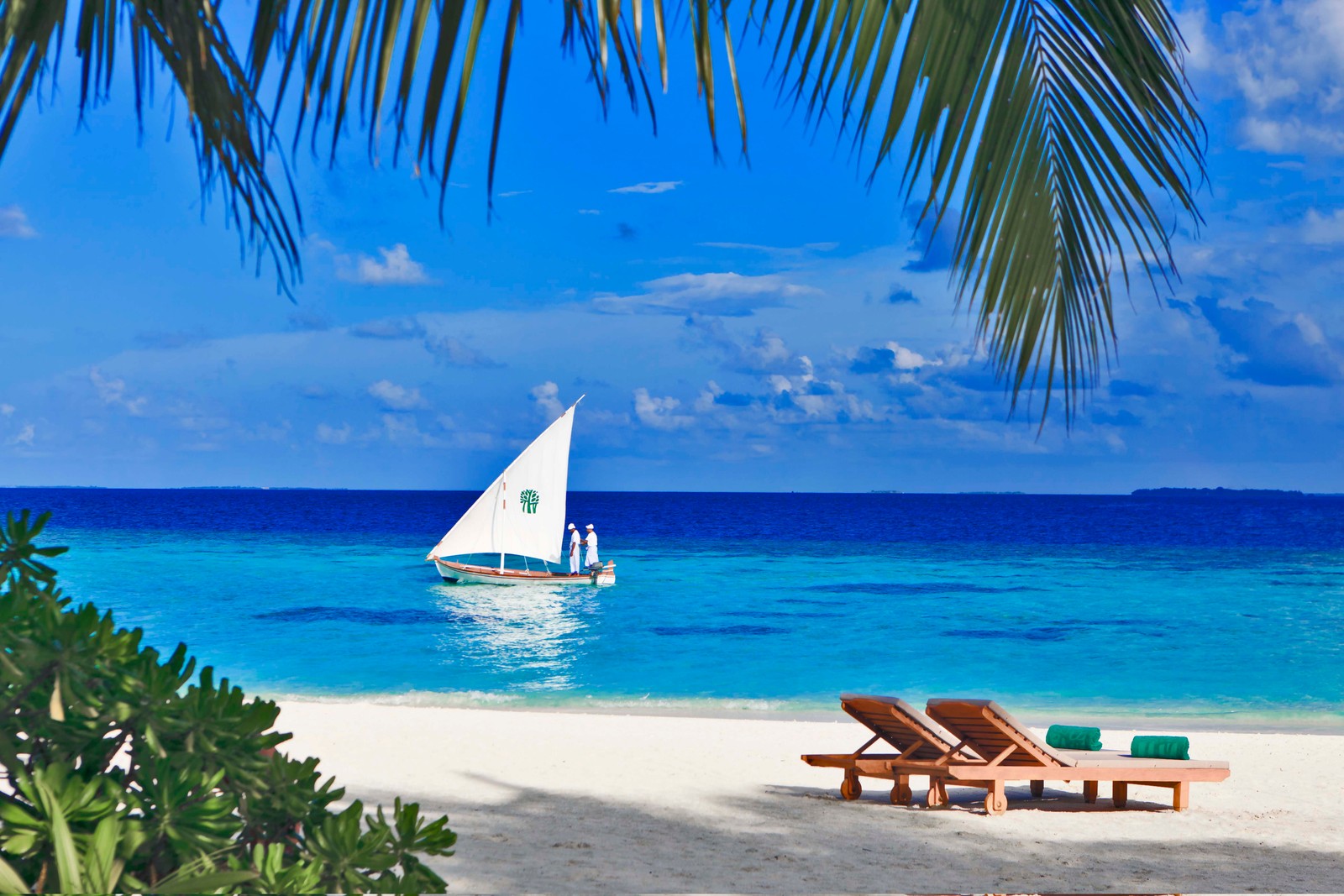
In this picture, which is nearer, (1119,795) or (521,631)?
(1119,795)

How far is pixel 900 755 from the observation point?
7.27 metres

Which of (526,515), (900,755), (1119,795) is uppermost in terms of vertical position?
(526,515)

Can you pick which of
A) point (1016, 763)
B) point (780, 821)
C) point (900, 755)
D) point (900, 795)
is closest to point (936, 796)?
point (900, 795)

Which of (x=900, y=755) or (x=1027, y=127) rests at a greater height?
(x=1027, y=127)

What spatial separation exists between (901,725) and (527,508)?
2169cm

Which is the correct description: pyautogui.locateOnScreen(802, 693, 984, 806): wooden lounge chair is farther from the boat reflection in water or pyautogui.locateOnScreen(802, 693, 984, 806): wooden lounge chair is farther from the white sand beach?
the boat reflection in water

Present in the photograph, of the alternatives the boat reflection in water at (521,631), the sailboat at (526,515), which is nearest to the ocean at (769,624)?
the boat reflection in water at (521,631)

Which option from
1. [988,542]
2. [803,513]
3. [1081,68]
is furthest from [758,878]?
[803,513]

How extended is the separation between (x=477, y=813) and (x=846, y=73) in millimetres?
6240

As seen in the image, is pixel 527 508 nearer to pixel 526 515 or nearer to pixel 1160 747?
pixel 526 515

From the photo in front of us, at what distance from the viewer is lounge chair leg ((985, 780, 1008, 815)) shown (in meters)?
6.84

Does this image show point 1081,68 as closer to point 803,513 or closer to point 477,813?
point 477,813

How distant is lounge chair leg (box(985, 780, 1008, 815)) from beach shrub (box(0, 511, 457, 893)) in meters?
6.12

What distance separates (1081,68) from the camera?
1.57 metres
